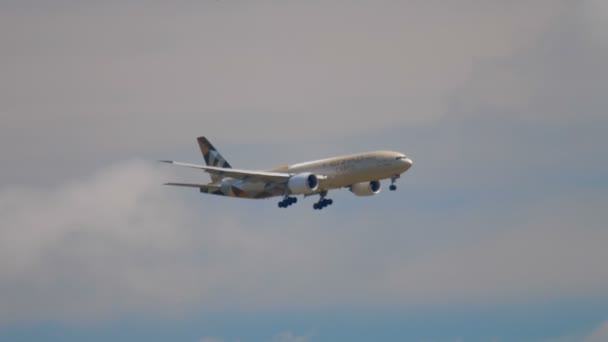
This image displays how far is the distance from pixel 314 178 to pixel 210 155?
85.3 ft

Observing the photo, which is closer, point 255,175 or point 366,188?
point 255,175

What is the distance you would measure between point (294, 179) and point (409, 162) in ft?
42.5

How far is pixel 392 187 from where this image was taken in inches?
6068

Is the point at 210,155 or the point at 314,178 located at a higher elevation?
the point at 210,155

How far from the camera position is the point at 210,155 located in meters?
183

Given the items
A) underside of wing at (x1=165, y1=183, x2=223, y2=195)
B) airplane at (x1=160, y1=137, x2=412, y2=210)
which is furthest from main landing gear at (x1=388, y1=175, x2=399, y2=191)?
underside of wing at (x1=165, y1=183, x2=223, y2=195)

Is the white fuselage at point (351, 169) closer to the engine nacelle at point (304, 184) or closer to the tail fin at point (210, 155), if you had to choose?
the engine nacelle at point (304, 184)

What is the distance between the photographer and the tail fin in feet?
594

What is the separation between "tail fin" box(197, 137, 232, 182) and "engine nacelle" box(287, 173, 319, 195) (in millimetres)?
21813

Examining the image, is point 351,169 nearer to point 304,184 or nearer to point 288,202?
point 304,184

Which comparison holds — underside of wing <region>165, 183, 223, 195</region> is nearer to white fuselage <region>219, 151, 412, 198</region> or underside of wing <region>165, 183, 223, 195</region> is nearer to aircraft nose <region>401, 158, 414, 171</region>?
white fuselage <region>219, 151, 412, 198</region>

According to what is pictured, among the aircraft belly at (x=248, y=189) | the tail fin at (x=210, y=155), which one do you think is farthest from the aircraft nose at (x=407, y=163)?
the tail fin at (x=210, y=155)

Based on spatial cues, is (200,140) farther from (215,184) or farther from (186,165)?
(186,165)

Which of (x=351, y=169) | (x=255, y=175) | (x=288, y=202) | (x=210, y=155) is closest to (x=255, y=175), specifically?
(x=255, y=175)
